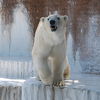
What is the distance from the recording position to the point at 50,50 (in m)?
3.37

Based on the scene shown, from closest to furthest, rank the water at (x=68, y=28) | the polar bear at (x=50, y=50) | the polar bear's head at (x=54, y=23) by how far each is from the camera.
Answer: the polar bear's head at (x=54, y=23) → the polar bear at (x=50, y=50) → the water at (x=68, y=28)

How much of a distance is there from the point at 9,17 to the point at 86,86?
524 cm

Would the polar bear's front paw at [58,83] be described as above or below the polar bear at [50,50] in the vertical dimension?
below

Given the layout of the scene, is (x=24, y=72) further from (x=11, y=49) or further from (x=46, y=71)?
(x=46, y=71)

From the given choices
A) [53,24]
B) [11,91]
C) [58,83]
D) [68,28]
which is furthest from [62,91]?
[68,28]

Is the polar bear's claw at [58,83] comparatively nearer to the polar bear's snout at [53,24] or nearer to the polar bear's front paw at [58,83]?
the polar bear's front paw at [58,83]

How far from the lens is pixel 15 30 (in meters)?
8.22

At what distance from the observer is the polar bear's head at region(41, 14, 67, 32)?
320 centimetres

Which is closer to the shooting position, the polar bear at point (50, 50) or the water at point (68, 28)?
the polar bear at point (50, 50)

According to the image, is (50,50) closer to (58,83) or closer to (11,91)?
(58,83)

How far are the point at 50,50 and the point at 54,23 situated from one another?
288 millimetres

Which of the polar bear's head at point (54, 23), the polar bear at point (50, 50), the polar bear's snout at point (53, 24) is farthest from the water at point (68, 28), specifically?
the polar bear's snout at point (53, 24)

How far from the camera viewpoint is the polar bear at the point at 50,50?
3.33 metres

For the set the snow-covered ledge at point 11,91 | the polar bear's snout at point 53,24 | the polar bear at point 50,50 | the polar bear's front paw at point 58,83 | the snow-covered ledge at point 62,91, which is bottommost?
the snow-covered ledge at point 11,91
